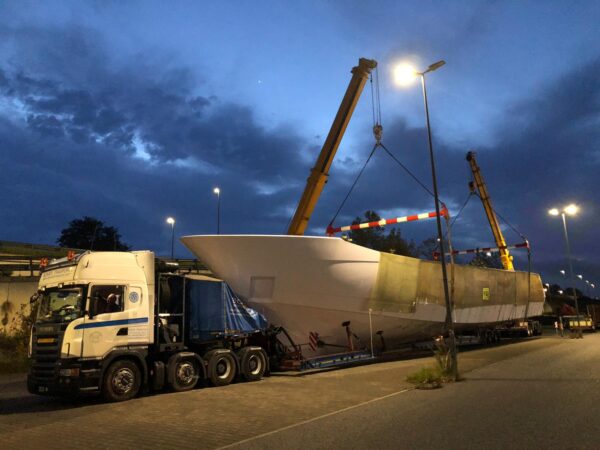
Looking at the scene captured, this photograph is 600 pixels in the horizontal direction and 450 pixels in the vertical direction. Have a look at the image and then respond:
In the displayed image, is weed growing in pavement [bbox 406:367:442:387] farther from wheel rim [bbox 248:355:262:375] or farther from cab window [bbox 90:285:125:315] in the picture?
cab window [bbox 90:285:125:315]

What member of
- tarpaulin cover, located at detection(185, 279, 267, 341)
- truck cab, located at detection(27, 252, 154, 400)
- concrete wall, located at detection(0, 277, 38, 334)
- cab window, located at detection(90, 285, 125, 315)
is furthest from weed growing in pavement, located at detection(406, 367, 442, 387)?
concrete wall, located at detection(0, 277, 38, 334)

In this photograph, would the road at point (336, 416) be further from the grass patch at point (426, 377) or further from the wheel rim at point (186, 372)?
the wheel rim at point (186, 372)

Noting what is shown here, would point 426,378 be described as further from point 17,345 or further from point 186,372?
point 17,345

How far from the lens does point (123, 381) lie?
9.83m

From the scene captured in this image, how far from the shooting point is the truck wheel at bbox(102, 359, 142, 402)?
9.54m

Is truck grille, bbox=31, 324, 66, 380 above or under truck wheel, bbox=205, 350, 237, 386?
above

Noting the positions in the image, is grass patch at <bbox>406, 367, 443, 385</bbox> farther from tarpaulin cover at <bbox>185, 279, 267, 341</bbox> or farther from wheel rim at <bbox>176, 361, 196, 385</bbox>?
wheel rim at <bbox>176, 361, 196, 385</bbox>

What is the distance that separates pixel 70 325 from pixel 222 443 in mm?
4820

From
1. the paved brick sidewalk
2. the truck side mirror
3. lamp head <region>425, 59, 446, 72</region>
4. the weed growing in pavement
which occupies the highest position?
lamp head <region>425, 59, 446, 72</region>

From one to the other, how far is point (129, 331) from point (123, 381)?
1033 millimetres

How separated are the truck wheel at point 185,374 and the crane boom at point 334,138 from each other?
8.11m

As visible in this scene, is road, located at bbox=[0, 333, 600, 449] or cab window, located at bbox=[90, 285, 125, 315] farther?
cab window, located at bbox=[90, 285, 125, 315]

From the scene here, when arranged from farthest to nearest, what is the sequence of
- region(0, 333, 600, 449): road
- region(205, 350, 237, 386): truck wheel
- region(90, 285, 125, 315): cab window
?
1. region(205, 350, 237, 386): truck wheel
2. region(90, 285, 125, 315): cab window
3. region(0, 333, 600, 449): road

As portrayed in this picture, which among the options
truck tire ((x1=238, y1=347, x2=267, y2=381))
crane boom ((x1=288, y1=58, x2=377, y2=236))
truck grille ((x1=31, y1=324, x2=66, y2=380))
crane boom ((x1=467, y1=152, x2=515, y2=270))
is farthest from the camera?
crane boom ((x1=467, y1=152, x2=515, y2=270))
